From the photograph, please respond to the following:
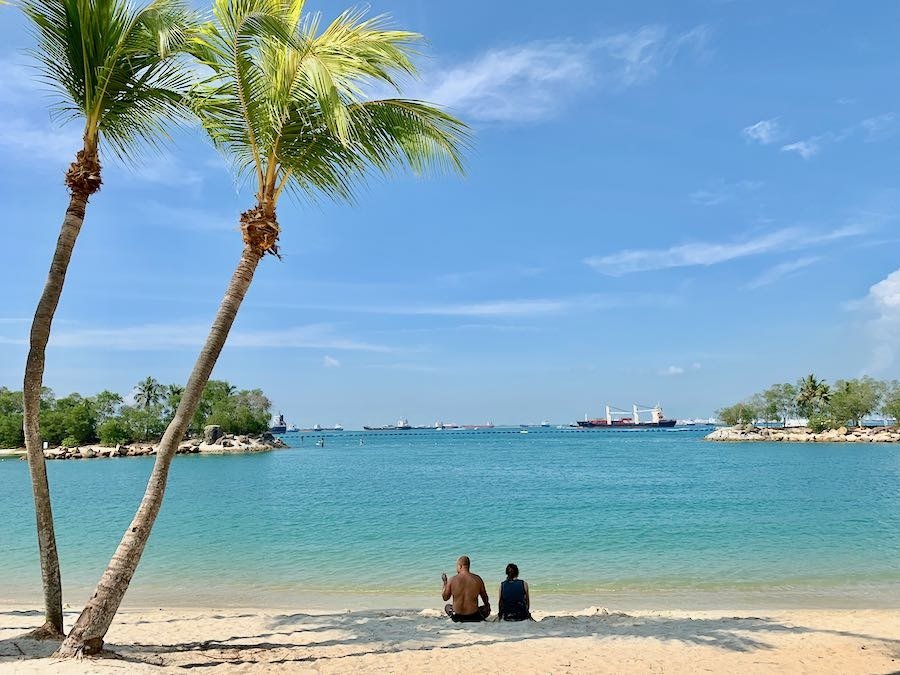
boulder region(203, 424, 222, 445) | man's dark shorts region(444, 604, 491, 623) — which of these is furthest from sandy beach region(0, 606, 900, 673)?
boulder region(203, 424, 222, 445)

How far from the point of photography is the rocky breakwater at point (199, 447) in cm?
8838

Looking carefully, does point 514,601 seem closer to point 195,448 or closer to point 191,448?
point 191,448

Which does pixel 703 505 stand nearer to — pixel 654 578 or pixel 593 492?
pixel 593 492

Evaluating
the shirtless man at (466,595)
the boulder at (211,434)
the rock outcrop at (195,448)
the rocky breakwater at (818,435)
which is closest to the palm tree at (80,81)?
the shirtless man at (466,595)

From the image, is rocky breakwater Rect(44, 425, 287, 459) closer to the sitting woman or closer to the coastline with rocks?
the coastline with rocks

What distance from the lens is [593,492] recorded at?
36.2m

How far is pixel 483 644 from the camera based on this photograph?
8852mm

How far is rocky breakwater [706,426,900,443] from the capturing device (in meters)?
95.8

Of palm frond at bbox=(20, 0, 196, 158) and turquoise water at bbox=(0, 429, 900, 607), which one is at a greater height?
palm frond at bbox=(20, 0, 196, 158)

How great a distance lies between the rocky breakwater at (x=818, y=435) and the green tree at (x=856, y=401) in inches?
122

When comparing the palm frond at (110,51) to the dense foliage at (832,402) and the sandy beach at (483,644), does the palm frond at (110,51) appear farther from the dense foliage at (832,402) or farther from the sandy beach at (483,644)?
the dense foliage at (832,402)

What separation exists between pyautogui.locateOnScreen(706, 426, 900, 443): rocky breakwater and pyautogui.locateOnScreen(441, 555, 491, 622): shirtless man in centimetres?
10409

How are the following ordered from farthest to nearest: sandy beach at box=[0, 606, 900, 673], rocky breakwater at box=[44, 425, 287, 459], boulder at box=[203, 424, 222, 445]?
1. boulder at box=[203, 424, 222, 445]
2. rocky breakwater at box=[44, 425, 287, 459]
3. sandy beach at box=[0, 606, 900, 673]

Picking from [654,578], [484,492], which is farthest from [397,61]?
[484,492]
